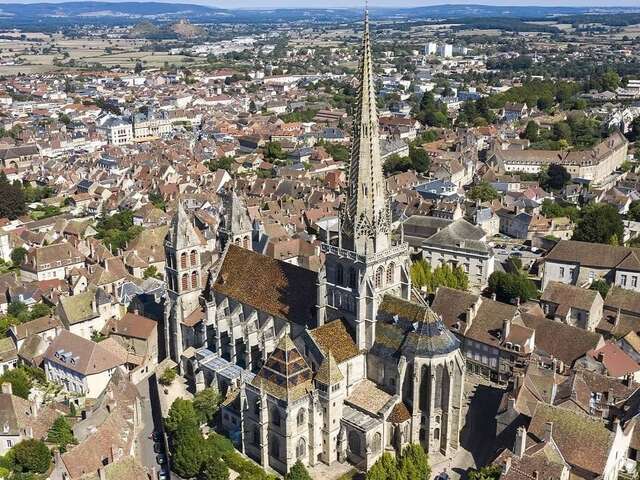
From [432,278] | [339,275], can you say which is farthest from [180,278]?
[432,278]

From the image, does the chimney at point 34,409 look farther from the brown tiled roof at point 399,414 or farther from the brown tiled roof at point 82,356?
the brown tiled roof at point 399,414

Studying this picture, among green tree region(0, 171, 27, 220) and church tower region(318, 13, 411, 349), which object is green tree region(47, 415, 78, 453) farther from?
green tree region(0, 171, 27, 220)

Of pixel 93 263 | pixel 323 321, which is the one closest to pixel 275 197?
pixel 93 263

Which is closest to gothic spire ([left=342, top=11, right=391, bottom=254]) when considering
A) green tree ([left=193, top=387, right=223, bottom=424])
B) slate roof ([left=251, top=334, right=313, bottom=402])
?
slate roof ([left=251, top=334, right=313, bottom=402])

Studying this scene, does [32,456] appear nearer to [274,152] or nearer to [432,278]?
[432,278]

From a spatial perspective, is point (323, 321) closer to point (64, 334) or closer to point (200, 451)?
point (200, 451)

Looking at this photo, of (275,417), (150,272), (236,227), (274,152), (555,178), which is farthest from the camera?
(274,152)
